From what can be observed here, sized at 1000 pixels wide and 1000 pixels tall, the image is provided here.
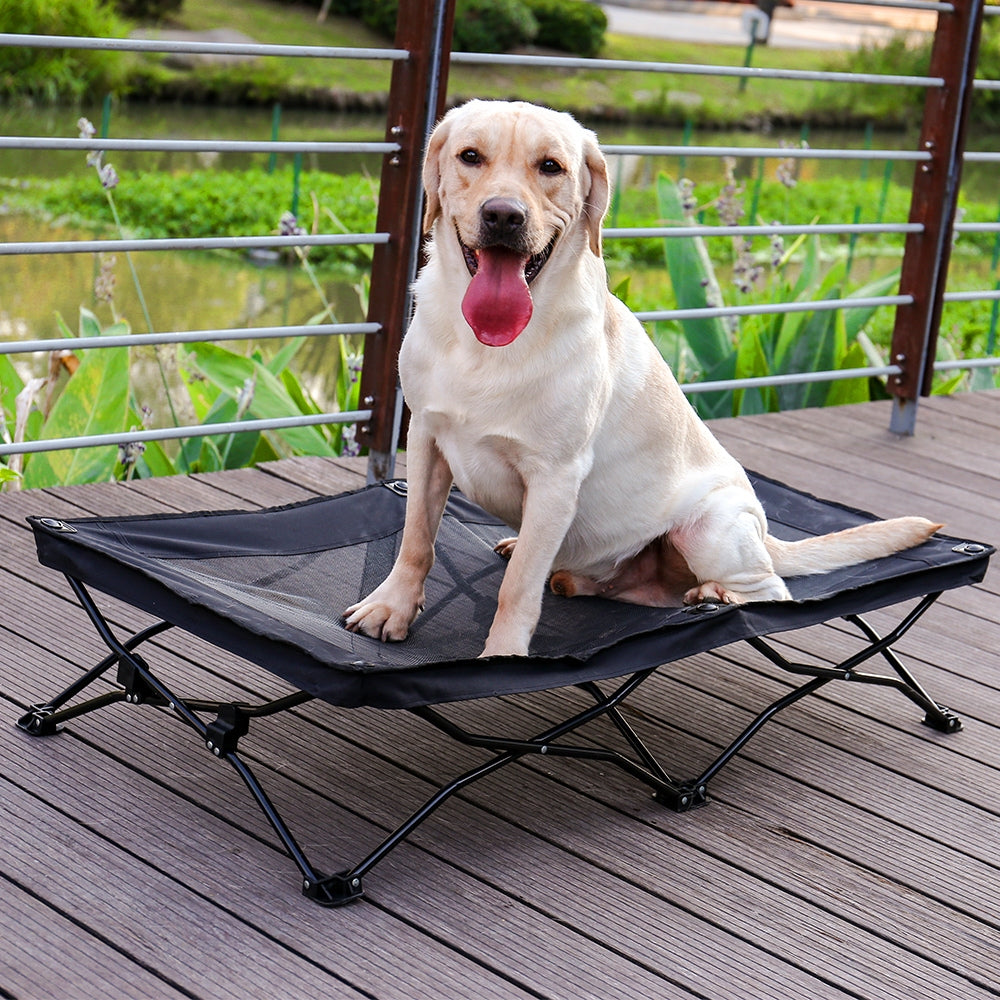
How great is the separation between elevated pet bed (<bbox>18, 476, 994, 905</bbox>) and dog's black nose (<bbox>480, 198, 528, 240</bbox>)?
598mm

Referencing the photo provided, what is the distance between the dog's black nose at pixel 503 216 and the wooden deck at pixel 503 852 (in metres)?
0.83

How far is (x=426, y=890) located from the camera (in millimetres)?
1866

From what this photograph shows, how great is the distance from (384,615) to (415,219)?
1346 mm

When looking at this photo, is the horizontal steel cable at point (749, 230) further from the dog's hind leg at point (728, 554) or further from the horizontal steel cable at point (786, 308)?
the dog's hind leg at point (728, 554)

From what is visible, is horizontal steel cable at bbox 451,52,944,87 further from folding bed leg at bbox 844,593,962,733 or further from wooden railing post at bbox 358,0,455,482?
folding bed leg at bbox 844,593,962,733

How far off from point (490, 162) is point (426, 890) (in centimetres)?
102

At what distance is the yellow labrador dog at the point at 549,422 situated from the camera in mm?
2029

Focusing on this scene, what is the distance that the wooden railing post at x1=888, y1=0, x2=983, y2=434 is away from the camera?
3.86m

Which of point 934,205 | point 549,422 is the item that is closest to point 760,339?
point 934,205

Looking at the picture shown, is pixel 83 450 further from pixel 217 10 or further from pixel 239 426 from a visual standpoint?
pixel 217 10

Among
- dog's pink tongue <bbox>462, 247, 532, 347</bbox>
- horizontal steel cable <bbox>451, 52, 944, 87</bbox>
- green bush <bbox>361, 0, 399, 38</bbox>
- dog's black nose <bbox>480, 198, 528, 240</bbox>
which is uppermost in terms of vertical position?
green bush <bbox>361, 0, 399, 38</bbox>

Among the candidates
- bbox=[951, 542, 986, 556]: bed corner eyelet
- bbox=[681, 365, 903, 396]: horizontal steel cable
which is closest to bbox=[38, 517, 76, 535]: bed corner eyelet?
bbox=[951, 542, 986, 556]: bed corner eyelet

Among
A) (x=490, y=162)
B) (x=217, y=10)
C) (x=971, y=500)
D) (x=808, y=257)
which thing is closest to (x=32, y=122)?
(x=217, y=10)

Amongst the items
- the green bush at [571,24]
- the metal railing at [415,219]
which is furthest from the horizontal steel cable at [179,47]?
the green bush at [571,24]
